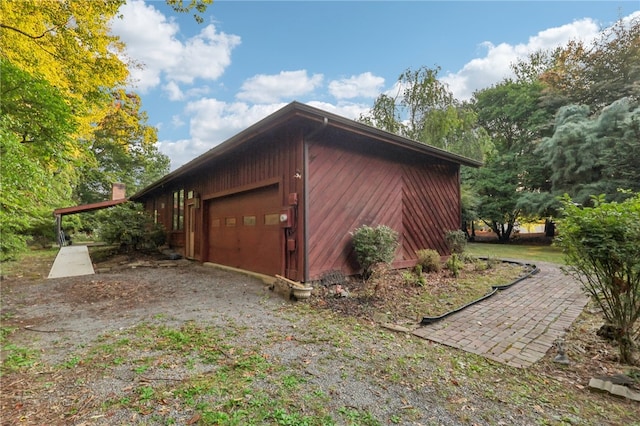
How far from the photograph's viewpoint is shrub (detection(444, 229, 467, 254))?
309 inches

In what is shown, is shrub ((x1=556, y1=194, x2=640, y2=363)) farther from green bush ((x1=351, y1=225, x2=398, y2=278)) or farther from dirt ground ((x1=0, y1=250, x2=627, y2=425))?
green bush ((x1=351, y1=225, x2=398, y2=278))

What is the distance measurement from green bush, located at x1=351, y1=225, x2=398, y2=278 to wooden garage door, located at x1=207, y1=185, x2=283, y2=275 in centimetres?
150

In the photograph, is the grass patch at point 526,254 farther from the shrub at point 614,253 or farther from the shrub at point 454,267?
the shrub at point 614,253

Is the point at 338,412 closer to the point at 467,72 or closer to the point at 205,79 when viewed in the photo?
the point at 205,79

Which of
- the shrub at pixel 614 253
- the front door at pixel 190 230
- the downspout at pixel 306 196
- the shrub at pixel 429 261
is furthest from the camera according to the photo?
the front door at pixel 190 230

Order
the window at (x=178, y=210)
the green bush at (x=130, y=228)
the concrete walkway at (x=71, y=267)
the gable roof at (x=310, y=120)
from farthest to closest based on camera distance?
the window at (x=178, y=210)
the green bush at (x=130, y=228)
the concrete walkway at (x=71, y=267)
the gable roof at (x=310, y=120)

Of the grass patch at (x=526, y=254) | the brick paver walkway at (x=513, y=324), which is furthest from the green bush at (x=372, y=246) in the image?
the grass patch at (x=526, y=254)

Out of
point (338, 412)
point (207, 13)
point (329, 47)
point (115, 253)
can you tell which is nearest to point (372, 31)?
point (329, 47)

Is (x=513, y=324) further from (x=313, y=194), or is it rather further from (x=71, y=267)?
(x=71, y=267)

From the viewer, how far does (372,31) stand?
8.08 metres

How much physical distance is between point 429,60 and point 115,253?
611 inches

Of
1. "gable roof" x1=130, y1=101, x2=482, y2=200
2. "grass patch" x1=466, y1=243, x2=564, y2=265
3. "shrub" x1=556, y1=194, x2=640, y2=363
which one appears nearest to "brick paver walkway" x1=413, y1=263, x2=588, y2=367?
"shrub" x1=556, y1=194, x2=640, y2=363

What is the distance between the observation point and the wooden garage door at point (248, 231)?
5938 millimetres

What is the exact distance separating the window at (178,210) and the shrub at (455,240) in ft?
29.5
